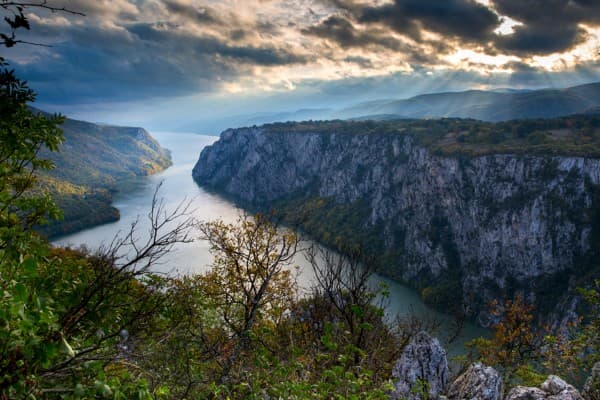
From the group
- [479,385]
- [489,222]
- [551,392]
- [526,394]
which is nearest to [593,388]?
[551,392]

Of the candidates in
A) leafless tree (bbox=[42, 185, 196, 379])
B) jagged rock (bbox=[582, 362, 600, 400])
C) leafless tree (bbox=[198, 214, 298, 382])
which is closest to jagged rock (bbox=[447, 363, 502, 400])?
jagged rock (bbox=[582, 362, 600, 400])

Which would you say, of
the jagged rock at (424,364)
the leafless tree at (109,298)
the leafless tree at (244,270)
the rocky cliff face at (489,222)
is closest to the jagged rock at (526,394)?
the jagged rock at (424,364)

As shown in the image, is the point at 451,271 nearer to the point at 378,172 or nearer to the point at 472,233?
the point at 472,233

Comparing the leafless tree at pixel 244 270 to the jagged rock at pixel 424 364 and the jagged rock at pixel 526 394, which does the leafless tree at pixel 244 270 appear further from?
the jagged rock at pixel 526 394

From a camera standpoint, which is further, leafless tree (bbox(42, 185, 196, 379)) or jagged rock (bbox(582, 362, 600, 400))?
jagged rock (bbox(582, 362, 600, 400))

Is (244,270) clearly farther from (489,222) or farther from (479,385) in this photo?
(489,222)

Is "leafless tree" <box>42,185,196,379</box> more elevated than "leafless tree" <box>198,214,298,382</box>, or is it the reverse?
"leafless tree" <box>42,185,196,379</box>

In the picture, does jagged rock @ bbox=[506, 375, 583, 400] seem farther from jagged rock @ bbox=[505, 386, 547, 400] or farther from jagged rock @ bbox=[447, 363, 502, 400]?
jagged rock @ bbox=[447, 363, 502, 400]
